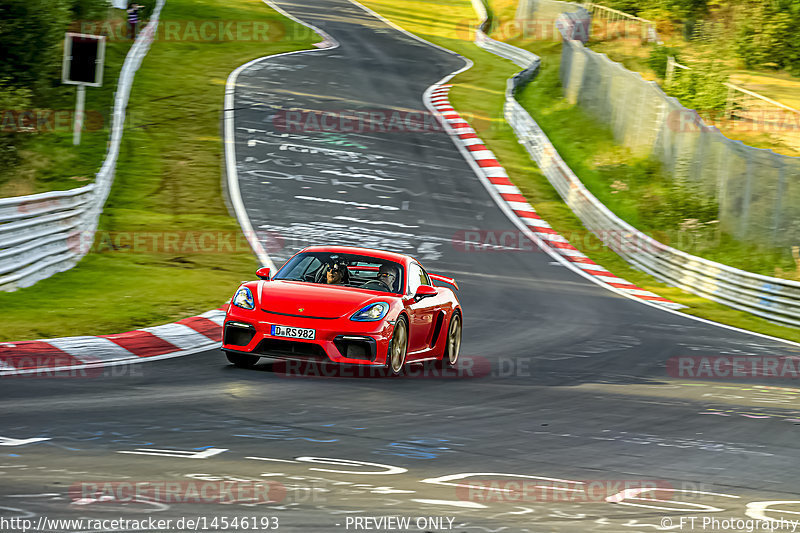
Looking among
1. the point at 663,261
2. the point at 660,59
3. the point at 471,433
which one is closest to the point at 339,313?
the point at 471,433

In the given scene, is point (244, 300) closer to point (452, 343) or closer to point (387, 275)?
point (387, 275)

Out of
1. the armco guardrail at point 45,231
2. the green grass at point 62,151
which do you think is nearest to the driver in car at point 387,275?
the armco guardrail at point 45,231

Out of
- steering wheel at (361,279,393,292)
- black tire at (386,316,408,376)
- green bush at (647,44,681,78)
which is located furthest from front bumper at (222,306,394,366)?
green bush at (647,44,681,78)

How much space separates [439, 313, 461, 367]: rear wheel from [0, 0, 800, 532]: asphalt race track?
23cm

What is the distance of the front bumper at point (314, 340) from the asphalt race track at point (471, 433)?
0.25 meters

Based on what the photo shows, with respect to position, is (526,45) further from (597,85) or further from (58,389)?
(58,389)

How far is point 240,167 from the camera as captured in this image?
26.4 meters

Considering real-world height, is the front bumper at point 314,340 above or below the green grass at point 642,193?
above

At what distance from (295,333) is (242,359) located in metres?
0.79

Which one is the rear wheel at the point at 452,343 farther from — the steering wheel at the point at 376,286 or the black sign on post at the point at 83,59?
the black sign on post at the point at 83,59

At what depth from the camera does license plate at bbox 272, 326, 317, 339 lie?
1027 centimetres

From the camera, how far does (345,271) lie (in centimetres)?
1166

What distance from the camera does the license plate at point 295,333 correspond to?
10.3 meters

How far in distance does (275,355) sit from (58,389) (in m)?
2.21
